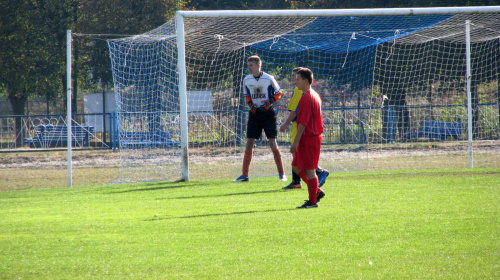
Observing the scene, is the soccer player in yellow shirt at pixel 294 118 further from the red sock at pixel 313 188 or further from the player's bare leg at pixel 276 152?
the red sock at pixel 313 188

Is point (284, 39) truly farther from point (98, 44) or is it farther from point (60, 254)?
point (98, 44)

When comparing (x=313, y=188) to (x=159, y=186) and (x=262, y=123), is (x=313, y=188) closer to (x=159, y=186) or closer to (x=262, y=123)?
(x=262, y=123)

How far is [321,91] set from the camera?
2123cm

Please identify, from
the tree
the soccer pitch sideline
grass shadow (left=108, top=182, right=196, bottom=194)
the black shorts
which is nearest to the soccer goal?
grass shadow (left=108, top=182, right=196, bottom=194)

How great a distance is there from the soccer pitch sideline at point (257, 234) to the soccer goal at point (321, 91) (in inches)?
150

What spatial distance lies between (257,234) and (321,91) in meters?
15.5

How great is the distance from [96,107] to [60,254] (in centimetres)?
2881

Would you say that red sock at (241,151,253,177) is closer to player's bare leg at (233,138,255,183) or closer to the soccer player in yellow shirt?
player's bare leg at (233,138,255,183)

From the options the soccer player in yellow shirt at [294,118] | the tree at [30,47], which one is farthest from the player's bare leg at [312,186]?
the tree at [30,47]

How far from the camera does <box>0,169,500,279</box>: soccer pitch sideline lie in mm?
4770

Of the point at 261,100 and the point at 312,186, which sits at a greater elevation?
the point at 261,100

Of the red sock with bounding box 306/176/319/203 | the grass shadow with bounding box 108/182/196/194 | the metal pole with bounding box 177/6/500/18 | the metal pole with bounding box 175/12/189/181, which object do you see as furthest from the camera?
the metal pole with bounding box 177/6/500/18

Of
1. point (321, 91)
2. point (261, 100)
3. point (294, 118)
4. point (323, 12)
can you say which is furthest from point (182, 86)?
point (321, 91)

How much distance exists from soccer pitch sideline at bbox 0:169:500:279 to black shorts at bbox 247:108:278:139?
142cm
